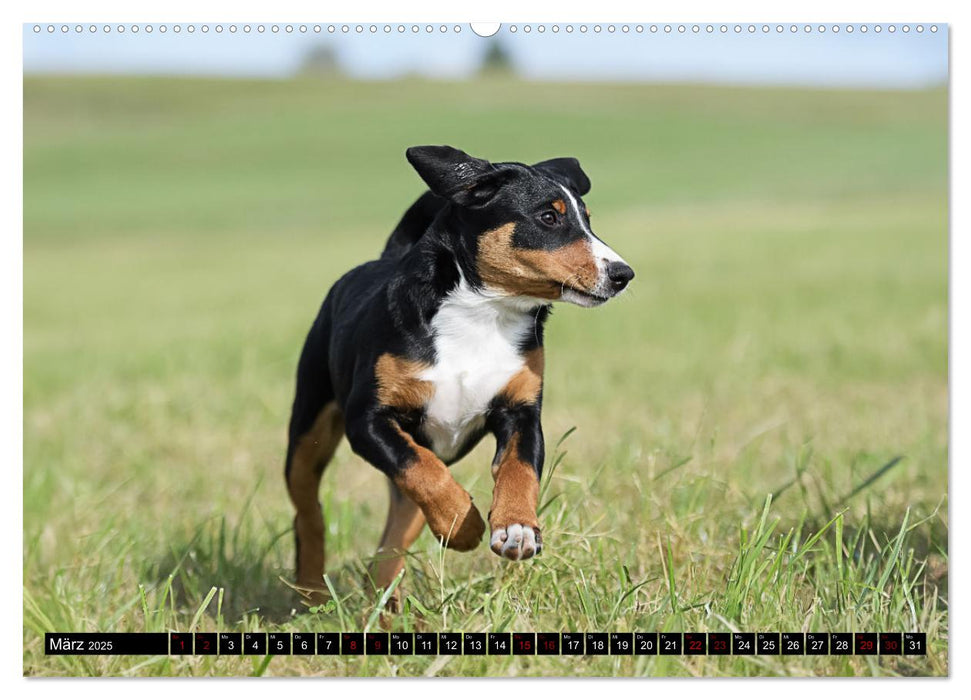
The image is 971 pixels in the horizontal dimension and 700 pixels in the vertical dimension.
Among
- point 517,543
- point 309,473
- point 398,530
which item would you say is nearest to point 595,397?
point 398,530

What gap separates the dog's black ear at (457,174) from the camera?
408cm

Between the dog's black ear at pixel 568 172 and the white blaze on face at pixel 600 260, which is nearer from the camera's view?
the white blaze on face at pixel 600 260

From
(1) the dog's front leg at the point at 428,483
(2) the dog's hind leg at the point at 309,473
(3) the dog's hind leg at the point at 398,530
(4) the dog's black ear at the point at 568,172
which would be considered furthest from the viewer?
(2) the dog's hind leg at the point at 309,473

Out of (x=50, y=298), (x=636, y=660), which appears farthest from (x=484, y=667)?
(x=50, y=298)

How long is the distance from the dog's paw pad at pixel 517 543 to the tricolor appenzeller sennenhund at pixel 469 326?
0.45ft

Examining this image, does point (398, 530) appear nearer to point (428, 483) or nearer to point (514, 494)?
point (428, 483)

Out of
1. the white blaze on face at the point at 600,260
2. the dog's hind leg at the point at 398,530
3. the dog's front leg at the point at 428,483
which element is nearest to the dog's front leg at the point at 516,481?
the dog's front leg at the point at 428,483

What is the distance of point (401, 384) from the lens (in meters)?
4.14

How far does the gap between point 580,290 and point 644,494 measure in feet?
4.42

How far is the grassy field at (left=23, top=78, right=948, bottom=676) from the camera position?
14.4ft

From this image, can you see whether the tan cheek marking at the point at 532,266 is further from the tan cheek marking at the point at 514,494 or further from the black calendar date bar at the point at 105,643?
the black calendar date bar at the point at 105,643

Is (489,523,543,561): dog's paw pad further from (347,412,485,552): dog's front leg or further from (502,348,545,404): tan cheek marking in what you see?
(502,348,545,404): tan cheek marking

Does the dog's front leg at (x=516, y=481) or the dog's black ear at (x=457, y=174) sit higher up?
the dog's black ear at (x=457, y=174)

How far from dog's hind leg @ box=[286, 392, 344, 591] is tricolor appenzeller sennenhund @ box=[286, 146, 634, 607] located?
66 cm
